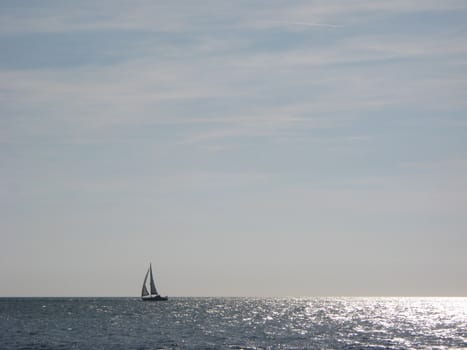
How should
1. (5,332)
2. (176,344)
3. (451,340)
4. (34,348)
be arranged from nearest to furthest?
(34,348), (176,344), (451,340), (5,332)

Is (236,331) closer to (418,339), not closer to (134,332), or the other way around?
(134,332)

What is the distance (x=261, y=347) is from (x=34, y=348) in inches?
931

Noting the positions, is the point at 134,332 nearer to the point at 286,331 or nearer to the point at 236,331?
the point at 236,331

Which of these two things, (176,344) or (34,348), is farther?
(176,344)

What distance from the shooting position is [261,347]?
77.2 m

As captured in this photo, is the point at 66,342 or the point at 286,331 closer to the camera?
the point at 66,342

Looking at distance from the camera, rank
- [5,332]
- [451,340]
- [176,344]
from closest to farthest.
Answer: [176,344]
[451,340]
[5,332]

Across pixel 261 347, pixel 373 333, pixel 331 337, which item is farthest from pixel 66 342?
pixel 373 333

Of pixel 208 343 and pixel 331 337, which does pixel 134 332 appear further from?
pixel 331 337

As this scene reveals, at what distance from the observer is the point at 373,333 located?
99.8 m

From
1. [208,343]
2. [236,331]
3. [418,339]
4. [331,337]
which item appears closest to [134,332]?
[236,331]

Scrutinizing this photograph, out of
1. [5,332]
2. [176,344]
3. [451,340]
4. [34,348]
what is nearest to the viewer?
[34,348]

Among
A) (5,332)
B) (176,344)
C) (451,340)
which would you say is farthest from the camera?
(5,332)

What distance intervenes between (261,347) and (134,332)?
2826 centimetres
